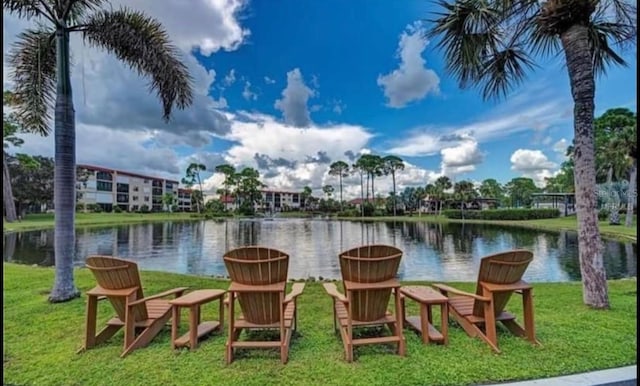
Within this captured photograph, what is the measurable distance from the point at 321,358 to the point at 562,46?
552 centimetres

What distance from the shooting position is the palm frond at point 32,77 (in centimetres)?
604

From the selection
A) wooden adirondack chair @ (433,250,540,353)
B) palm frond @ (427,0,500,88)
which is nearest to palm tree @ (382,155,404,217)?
palm frond @ (427,0,500,88)

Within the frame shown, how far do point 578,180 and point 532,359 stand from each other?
2983 millimetres

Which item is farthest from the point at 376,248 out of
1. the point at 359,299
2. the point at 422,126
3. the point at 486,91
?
the point at 422,126

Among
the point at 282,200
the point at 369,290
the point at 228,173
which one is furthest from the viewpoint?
the point at 282,200

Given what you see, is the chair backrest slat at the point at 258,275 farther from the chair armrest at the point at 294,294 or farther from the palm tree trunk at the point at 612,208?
the palm tree trunk at the point at 612,208

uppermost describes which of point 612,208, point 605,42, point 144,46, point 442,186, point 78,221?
point 442,186

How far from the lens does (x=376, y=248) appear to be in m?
3.43

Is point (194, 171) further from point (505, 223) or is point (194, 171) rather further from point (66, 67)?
point (66, 67)

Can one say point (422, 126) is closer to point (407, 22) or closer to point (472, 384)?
point (407, 22)

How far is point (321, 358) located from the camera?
324cm

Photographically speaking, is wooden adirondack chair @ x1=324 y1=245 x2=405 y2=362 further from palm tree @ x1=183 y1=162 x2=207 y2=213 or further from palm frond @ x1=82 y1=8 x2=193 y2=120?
palm tree @ x1=183 y1=162 x2=207 y2=213

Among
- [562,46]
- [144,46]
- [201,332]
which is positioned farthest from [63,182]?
[562,46]

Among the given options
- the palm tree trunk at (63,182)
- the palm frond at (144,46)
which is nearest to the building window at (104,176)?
the palm frond at (144,46)
